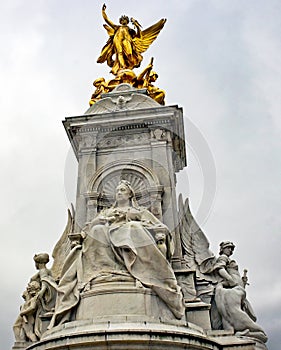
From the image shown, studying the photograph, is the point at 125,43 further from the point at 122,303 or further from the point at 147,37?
the point at 122,303

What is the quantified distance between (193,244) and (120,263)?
3544mm

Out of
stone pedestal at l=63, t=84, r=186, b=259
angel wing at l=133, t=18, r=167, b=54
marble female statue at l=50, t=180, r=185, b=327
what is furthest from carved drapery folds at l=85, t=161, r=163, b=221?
angel wing at l=133, t=18, r=167, b=54

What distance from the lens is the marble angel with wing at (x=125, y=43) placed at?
54.0ft

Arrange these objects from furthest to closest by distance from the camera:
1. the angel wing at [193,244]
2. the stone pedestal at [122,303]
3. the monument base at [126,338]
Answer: the angel wing at [193,244], the stone pedestal at [122,303], the monument base at [126,338]

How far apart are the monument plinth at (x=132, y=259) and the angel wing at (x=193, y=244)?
3 cm

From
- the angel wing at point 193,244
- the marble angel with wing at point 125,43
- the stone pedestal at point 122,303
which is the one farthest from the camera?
the marble angel with wing at point 125,43

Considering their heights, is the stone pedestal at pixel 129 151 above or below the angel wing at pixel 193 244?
above

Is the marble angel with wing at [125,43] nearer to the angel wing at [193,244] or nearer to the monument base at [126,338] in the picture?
the angel wing at [193,244]

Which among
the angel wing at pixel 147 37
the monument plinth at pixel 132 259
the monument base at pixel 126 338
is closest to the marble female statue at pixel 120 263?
the monument plinth at pixel 132 259

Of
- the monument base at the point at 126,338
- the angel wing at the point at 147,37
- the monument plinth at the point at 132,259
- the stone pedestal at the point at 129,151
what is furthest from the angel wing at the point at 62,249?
the angel wing at the point at 147,37

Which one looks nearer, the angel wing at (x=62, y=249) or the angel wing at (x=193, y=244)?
the angel wing at (x=193, y=244)

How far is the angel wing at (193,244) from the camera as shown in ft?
39.1

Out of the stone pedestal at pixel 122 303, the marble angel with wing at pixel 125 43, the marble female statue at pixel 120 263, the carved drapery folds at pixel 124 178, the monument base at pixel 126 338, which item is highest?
the marble angel with wing at pixel 125 43

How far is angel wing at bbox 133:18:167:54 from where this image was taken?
56.0 feet
